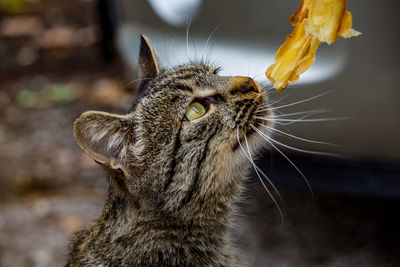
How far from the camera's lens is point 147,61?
3.03m

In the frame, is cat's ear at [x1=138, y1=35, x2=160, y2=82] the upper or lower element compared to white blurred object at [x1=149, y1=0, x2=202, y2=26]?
lower

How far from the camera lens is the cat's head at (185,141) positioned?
258cm

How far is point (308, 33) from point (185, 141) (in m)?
Result: 0.77

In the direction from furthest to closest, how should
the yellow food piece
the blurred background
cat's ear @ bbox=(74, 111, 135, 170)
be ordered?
the blurred background
cat's ear @ bbox=(74, 111, 135, 170)
the yellow food piece

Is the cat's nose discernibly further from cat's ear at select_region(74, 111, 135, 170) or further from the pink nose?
cat's ear at select_region(74, 111, 135, 170)

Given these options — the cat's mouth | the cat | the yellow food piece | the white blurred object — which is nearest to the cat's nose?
the cat

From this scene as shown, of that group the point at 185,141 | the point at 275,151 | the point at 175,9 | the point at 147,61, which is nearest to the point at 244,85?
the point at 185,141

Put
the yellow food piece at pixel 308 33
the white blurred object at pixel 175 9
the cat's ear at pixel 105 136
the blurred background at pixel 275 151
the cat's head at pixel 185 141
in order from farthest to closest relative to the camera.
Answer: the white blurred object at pixel 175 9
the blurred background at pixel 275 151
the cat's head at pixel 185 141
the cat's ear at pixel 105 136
the yellow food piece at pixel 308 33

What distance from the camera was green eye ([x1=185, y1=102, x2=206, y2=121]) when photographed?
265 centimetres

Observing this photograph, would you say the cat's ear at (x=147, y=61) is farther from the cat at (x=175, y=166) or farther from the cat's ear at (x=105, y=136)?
the cat's ear at (x=105, y=136)

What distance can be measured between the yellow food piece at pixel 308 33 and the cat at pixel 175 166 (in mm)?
283

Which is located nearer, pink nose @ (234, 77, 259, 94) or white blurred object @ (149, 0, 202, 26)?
pink nose @ (234, 77, 259, 94)

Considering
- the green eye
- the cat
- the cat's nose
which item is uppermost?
the cat's nose

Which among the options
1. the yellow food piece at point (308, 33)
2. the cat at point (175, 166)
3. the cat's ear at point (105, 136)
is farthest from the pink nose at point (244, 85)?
the cat's ear at point (105, 136)
